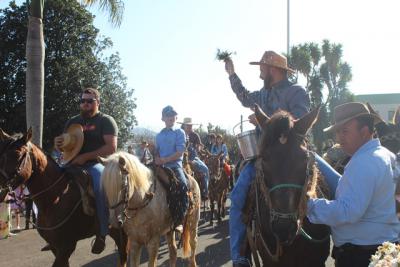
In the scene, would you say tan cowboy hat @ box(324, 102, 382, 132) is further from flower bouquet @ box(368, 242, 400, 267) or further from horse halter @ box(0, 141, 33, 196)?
horse halter @ box(0, 141, 33, 196)

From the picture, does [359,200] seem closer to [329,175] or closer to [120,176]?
[329,175]

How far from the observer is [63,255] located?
5516 mm

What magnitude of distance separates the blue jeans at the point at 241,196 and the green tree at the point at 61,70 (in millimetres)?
21110

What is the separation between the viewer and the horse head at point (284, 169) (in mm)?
2924

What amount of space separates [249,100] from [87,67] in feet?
70.2

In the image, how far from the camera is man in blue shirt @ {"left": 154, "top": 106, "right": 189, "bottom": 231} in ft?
23.6

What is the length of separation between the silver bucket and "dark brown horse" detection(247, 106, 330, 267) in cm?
35

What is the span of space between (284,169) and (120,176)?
304 centimetres

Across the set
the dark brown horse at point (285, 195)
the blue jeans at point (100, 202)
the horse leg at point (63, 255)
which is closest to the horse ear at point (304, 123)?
the dark brown horse at point (285, 195)

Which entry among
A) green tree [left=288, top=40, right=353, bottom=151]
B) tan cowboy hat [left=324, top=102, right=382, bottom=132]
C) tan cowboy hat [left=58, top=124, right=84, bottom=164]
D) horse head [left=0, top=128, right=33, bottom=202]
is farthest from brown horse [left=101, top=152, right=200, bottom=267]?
green tree [left=288, top=40, right=353, bottom=151]

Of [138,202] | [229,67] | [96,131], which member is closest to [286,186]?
[229,67]

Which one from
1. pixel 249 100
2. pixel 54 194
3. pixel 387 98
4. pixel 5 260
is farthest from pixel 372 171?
pixel 387 98

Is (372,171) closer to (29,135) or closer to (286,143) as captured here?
(286,143)

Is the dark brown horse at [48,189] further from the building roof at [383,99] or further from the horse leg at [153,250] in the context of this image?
the building roof at [383,99]
